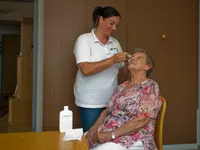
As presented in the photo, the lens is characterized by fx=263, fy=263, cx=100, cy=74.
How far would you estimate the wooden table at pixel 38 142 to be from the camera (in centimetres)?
122

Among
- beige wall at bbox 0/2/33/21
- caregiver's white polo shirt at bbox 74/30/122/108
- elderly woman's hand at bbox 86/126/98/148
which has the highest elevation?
beige wall at bbox 0/2/33/21

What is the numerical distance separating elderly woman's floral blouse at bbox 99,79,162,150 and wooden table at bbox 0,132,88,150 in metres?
0.54

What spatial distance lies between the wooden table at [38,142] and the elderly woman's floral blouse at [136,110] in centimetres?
54

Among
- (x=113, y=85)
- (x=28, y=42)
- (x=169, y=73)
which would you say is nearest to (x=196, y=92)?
(x=169, y=73)

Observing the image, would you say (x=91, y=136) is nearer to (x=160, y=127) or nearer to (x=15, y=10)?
(x=160, y=127)

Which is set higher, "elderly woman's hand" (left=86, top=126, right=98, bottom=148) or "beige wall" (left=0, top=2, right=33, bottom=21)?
"beige wall" (left=0, top=2, right=33, bottom=21)

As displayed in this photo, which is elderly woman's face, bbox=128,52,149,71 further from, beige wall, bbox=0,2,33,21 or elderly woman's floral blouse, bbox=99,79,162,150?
beige wall, bbox=0,2,33,21

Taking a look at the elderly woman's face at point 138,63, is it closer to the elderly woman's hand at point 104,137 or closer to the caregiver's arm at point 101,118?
the caregiver's arm at point 101,118

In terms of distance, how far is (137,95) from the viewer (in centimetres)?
187

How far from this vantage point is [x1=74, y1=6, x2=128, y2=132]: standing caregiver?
82.9 inches

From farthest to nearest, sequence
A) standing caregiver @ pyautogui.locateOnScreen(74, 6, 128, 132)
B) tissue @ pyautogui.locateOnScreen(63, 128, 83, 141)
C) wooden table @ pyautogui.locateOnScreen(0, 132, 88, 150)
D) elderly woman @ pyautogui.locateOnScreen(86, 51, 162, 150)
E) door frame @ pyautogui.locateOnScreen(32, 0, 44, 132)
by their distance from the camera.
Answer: door frame @ pyautogui.locateOnScreen(32, 0, 44, 132) < standing caregiver @ pyautogui.locateOnScreen(74, 6, 128, 132) < elderly woman @ pyautogui.locateOnScreen(86, 51, 162, 150) < tissue @ pyautogui.locateOnScreen(63, 128, 83, 141) < wooden table @ pyautogui.locateOnScreen(0, 132, 88, 150)

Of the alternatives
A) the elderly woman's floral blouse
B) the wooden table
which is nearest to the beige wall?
the elderly woman's floral blouse

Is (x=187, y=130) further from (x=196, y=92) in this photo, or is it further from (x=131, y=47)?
(x=131, y=47)

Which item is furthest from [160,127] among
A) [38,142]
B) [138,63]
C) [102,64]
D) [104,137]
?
[38,142]
